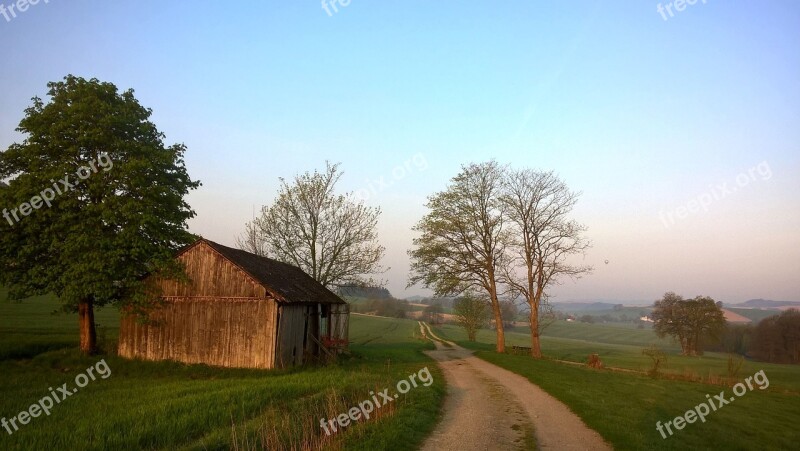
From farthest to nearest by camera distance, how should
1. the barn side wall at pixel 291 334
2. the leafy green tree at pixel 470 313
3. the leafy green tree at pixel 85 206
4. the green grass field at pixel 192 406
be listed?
the leafy green tree at pixel 470 313 < the barn side wall at pixel 291 334 < the leafy green tree at pixel 85 206 < the green grass field at pixel 192 406

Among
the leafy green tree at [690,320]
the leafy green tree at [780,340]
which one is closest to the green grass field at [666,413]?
the leafy green tree at [690,320]

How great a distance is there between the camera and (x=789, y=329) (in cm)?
6544

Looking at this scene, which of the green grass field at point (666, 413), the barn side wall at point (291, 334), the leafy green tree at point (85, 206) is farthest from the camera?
the barn side wall at point (291, 334)

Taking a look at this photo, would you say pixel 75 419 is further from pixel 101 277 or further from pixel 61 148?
pixel 61 148

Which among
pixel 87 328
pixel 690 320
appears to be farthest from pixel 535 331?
pixel 690 320

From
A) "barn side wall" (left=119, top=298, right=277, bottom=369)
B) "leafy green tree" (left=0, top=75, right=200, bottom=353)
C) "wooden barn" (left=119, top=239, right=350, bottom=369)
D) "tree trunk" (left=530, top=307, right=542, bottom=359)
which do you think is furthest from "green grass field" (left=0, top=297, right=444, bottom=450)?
"tree trunk" (left=530, top=307, right=542, bottom=359)

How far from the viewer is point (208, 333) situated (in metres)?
21.6

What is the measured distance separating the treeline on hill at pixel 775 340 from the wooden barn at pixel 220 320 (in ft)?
244

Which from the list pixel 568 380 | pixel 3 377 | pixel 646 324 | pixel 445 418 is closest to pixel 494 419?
pixel 445 418

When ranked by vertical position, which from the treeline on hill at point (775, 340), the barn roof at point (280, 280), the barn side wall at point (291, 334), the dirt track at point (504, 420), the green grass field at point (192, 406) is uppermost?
the barn roof at point (280, 280)

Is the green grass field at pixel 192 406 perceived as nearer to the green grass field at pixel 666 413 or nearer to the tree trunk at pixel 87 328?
the tree trunk at pixel 87 328

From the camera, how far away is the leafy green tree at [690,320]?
6400cm

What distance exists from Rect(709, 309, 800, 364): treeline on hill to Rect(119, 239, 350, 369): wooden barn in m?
74.4

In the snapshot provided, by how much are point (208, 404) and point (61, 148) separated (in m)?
15.9
